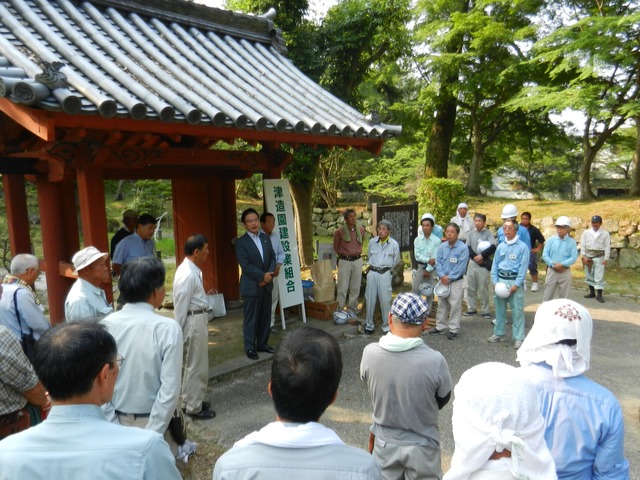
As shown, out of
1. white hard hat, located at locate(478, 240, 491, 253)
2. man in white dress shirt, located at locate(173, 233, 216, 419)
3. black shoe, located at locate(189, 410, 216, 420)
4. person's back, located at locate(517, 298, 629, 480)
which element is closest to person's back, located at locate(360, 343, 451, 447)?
person's back, located at locate(517, 298, 629, 480)

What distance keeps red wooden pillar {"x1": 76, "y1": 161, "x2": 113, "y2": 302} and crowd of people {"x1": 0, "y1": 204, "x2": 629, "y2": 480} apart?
827 millimetres

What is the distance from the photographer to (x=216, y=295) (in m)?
7.94

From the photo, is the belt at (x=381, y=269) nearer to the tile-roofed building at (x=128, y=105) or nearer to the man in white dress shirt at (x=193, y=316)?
the tile-roofed building at (x=128, y=105)

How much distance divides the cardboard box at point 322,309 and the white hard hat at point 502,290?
267cm

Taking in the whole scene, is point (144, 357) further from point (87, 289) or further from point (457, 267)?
point (457, 267)

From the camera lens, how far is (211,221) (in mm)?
8023

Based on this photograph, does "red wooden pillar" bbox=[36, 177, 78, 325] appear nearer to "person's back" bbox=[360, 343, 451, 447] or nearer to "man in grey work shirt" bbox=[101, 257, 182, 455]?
"man in grey work shirt" bbox=[101, 257, 182, 455]

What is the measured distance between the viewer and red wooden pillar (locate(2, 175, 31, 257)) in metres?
6.02

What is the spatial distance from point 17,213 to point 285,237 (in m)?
3.71

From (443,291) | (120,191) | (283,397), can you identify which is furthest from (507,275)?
(120,191)

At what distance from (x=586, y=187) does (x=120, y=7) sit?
50.1ft

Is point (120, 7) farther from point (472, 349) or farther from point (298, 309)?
point (472, 349)

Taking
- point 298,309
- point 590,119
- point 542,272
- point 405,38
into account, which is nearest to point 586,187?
point 590,119

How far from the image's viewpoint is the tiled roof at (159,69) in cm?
361
